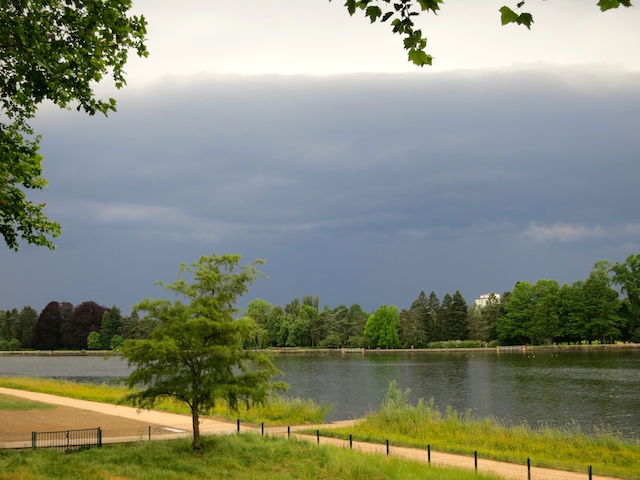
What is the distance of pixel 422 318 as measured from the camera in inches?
5832

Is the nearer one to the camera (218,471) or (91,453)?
(218,471)

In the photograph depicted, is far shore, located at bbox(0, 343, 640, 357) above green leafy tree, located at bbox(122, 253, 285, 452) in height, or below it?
below

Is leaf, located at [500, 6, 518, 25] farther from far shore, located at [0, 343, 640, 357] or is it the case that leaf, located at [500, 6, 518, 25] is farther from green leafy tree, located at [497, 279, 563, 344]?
green leafy tree, located at [497, 279, 563, 344]

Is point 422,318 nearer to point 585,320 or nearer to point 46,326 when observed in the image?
point 585,320

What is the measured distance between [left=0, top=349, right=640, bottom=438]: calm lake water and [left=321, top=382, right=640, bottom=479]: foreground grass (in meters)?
8.34

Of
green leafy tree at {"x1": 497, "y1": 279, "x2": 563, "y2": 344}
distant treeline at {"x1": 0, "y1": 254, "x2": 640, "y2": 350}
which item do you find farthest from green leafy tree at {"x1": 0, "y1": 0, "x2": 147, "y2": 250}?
green leafy tree at {"x1": 497, "y1": 279, "x2": 563, "y2": 344}

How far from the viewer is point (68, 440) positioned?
24.5 meters

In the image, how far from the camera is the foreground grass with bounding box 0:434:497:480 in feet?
63.1

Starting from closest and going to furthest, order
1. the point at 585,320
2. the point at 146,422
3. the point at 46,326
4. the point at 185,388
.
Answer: the point at 185,388 < the point at 146,422 < the point at 585,320 < the point at 46,326

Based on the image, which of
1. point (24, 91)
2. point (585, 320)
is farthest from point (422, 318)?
point (24, 91)

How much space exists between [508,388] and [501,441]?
33368mm

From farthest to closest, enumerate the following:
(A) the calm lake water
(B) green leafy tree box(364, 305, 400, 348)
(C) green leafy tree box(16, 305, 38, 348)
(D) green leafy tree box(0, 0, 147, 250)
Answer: (C) green leafy tree box(16, 305, 38, 348) < (B) green leafy tree box(364, 305, 400, 348) < (A) the calm lake water < (D) green leafy tree box(0, 0, 147, 250)

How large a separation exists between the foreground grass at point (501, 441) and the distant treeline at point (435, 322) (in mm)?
59801

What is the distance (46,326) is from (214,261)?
17612 cm
